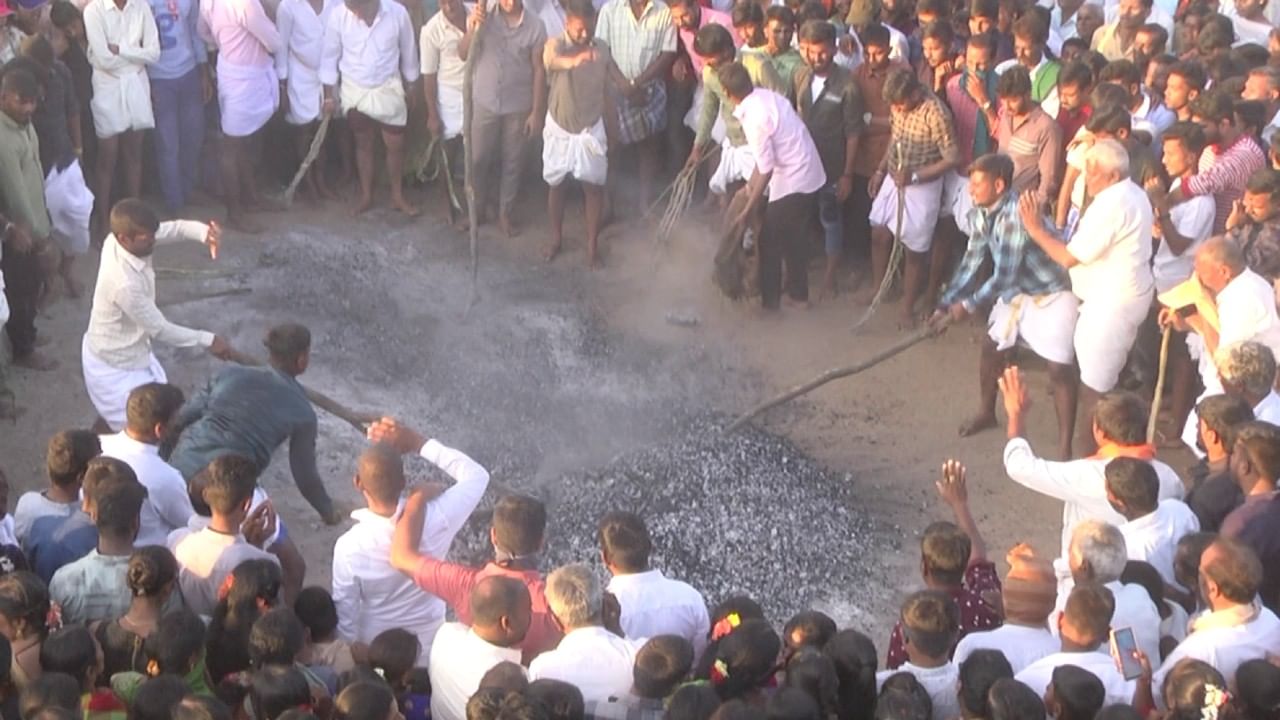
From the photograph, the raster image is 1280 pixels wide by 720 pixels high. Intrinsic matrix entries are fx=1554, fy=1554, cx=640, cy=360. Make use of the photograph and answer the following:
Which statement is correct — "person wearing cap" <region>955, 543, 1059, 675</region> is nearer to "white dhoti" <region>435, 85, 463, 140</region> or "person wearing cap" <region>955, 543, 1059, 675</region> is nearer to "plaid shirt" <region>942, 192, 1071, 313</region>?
"plaid shirt" <region>942, 192, 1071, 313</region>

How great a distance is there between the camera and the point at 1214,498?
594cm

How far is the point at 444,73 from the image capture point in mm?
10906

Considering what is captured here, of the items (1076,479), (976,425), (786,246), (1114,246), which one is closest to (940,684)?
(1076,479)

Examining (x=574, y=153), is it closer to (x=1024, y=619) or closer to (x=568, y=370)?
(x=568, y=370)

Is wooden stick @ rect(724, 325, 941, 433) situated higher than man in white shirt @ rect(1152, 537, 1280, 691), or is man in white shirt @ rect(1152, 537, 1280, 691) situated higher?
man in white shirt @ rect(1152, 537, 1280, 691)

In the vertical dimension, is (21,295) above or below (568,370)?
above

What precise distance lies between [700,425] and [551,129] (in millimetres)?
2795

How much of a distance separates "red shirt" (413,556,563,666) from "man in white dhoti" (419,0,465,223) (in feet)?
20.0

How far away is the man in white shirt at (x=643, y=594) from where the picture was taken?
5.07 metres

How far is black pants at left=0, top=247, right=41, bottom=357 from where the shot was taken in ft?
28.2

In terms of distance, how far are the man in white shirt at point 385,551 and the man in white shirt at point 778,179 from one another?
169 inches

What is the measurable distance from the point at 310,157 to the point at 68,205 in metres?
2.08

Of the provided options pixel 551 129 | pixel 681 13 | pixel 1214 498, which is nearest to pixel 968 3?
pixel 681 13

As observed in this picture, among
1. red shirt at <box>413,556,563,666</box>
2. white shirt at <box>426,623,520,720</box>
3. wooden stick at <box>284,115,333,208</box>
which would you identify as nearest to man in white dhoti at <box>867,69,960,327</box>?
wooden stick at <box>284,115,333,208</box>
